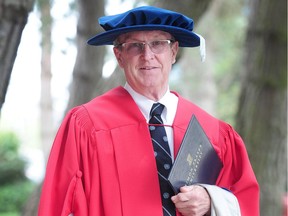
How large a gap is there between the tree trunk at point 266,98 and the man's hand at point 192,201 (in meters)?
2.94

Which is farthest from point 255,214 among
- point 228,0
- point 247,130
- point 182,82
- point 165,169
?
point 182,82

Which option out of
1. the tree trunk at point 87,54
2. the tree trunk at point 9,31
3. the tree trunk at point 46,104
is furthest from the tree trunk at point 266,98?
the tree trunk at point 46,104

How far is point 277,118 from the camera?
5.82 meters

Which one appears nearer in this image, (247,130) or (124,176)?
(124,176)

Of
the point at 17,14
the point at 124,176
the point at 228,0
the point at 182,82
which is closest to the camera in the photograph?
the point at 124,176

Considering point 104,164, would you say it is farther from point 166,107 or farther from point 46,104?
point 46,104

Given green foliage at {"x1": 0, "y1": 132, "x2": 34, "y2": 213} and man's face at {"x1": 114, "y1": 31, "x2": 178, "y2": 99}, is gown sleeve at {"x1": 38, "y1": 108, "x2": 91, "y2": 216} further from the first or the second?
green foliage at {"x1": 0, "y1": 132, "x2": 34, "y2": 213}

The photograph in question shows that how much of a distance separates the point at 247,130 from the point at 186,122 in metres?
2.80

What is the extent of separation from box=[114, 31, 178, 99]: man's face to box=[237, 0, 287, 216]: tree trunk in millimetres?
2911

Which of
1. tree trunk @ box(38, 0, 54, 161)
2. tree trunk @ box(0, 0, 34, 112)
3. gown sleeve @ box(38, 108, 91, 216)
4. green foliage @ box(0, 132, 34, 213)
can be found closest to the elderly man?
gown sleeve @ box(38, 108, 91, 216)

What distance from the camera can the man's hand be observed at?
110 inches

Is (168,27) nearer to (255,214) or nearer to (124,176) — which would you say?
(124,176)

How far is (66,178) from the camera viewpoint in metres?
2.80

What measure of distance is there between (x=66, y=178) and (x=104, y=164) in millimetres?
178
